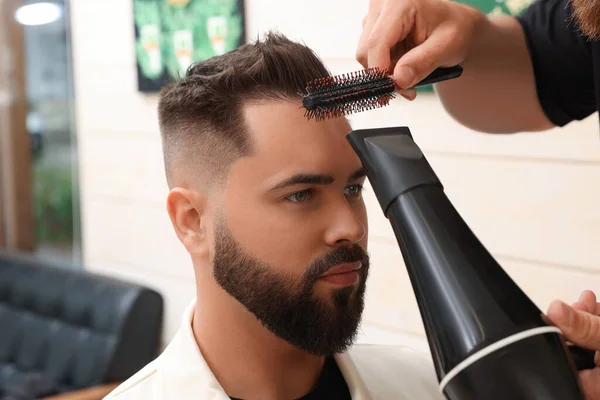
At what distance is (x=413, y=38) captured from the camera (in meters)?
1.18

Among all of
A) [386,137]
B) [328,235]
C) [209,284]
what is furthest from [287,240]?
[386,137]

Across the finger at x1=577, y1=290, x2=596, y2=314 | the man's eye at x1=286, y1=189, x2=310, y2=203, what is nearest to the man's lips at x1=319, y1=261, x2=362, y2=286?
the man's eye at x1=286, y1=189, x2=310, y2=203

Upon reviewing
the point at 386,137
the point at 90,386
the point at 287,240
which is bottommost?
the point at 90,386

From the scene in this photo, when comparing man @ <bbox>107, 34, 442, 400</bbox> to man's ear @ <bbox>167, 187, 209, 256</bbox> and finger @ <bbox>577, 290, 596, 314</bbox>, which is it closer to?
man's ear @ <bbox>167, 187, 209, 256</bbox>

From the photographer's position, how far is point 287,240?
1.21 m

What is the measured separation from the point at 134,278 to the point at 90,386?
0.53 metres

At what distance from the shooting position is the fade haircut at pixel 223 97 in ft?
4.28

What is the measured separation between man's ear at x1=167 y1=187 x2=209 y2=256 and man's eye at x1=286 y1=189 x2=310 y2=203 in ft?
0.67

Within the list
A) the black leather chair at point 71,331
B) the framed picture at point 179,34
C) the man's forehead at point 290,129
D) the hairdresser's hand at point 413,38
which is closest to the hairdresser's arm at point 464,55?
the hairdresser's hand at point 413,38

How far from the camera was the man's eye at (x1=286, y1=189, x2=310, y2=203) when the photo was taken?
1221 millimetres

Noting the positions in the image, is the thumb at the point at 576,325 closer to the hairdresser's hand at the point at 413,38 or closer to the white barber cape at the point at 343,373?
the hairdresser's hand at the point at 413,38

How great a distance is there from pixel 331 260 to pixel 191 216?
0.32 m

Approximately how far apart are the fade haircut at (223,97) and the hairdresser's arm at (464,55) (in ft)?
0.66

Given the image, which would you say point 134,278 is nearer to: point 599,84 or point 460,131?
point 460,131
